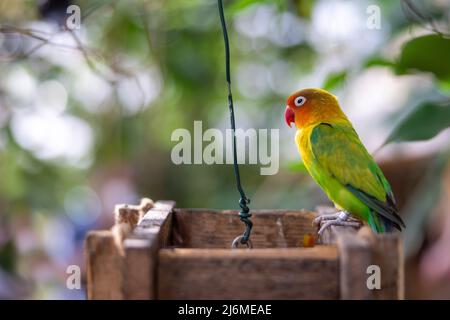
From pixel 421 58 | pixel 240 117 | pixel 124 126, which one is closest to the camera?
pixel 421 58

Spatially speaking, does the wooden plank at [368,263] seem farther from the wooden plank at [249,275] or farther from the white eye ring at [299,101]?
the white eye ring at [299,101]

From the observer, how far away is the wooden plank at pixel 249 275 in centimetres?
106

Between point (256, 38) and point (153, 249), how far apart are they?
287 centimetres

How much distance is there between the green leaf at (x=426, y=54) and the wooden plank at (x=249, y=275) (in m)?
0.84

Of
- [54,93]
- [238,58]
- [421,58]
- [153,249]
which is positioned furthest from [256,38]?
[153,249]

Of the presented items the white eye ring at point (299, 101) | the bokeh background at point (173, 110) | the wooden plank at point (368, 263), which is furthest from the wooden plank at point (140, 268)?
the bokeh background at point (173, 110)

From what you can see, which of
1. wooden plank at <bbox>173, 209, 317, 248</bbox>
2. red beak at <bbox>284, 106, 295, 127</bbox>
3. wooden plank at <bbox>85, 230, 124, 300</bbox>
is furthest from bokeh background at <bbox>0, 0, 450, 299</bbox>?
wooden plank at <bbox>85, 230, 124, 300</bbox>

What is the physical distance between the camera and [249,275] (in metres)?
1.06

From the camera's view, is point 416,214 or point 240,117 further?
point 240,117

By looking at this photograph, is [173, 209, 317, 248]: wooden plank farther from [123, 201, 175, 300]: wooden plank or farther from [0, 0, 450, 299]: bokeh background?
[0, 0, 450, 299]: bokeh background

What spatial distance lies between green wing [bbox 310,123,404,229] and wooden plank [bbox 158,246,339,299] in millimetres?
576

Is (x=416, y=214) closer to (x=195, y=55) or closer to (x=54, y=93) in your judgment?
(x=195, y=55)

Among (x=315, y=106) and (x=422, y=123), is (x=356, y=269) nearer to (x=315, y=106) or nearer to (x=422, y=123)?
(x=422, y=123)

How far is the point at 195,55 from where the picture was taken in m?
3.53
